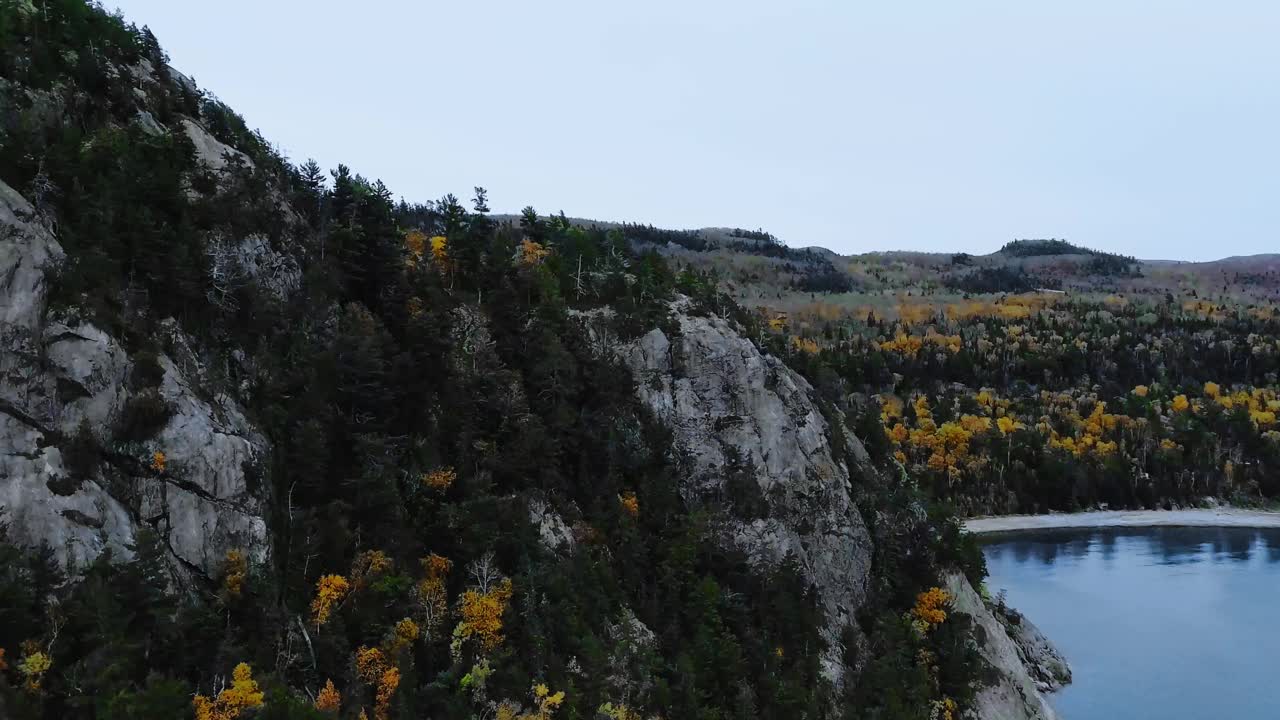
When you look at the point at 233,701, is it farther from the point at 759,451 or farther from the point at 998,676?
the point at 998,676

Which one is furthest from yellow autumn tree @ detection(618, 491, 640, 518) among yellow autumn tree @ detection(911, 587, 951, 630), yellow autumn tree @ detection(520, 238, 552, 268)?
yellow autumn tree @ detection(911, 587, 951, 630)

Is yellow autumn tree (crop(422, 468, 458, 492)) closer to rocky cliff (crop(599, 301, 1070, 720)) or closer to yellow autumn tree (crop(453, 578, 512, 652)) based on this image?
yellow autumn tree (crop(453, 578, 512, 652))

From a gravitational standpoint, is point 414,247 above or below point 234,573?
above

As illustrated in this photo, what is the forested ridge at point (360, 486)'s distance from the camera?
78.5 ft

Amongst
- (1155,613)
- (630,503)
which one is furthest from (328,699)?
(1155,613)

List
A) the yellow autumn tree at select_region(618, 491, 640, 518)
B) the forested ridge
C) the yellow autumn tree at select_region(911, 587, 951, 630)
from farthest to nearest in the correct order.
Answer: the yellow autumn tree at select_region(911, 587, 951, 630) < the yellow autumn tree at select_region(618, 491, 640, 518) < the forested ridge

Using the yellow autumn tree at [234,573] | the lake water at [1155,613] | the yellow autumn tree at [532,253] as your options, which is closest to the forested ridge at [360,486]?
the yellow autumn tree at [234,573]

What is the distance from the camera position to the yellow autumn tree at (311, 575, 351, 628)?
27.3 meters

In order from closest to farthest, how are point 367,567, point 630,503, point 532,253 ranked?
point 367,567
point 630,503
point 532,253

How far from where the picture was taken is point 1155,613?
8631 centimetres

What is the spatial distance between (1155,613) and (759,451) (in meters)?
64.2

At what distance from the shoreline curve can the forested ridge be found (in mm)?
101799

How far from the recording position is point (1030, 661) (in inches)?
2601

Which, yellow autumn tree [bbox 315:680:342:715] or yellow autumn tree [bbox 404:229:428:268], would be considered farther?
yellow autumn tree [bbox 404:229:428:268]
